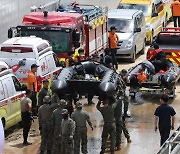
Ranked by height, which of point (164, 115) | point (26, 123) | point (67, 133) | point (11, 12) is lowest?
point (26, 123)

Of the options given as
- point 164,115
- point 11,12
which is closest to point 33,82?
point 164,115

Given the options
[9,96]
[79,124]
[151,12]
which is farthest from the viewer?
[151,12]

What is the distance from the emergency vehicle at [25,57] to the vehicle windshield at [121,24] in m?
8.01

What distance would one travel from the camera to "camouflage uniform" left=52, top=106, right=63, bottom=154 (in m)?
16.2

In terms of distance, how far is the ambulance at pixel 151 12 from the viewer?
3231 centimetres

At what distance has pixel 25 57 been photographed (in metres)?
20.7

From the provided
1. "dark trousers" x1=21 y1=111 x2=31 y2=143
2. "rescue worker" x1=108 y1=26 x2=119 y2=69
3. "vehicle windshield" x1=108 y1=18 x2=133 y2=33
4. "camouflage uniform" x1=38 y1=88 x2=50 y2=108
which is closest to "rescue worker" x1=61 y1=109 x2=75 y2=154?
"dark trousers" x1=21 y1=111 x2=31 y2=143

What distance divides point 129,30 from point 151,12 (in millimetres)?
4236

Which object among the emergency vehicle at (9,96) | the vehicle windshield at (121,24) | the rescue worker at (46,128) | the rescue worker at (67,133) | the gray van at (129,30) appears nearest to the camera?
the rescue worker at (67,133)

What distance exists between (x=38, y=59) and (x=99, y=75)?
7.52 ft

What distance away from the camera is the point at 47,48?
856 inches

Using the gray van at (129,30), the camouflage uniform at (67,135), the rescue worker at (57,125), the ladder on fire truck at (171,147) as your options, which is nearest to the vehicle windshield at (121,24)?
the gray van at (129,30)

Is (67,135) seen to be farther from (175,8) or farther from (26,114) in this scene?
(175,8)

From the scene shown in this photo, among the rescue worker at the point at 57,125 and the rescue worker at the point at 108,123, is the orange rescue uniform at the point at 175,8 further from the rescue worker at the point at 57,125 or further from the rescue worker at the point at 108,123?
the rescue worker at the point at 57,125
